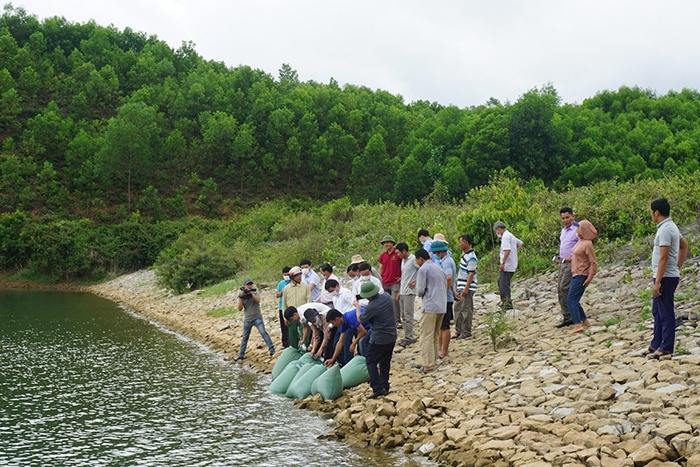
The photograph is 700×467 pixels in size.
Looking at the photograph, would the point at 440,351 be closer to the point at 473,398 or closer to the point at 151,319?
the point at 473,398

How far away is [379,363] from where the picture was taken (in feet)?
35.7

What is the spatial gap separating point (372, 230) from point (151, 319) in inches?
428

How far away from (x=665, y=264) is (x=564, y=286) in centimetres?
331

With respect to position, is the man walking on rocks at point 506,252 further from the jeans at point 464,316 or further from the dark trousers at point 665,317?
the dark trousers at point 665,317

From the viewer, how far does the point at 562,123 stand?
64.9 meters

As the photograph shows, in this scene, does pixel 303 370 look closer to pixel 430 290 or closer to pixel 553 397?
pixel 430 290

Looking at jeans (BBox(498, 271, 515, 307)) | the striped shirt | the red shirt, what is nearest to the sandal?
the striped shirt

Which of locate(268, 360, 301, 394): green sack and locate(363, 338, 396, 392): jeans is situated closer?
locate(363, 338, 396, 392): jeans

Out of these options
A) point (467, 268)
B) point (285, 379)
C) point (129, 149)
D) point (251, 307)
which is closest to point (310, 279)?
point (251, 307)

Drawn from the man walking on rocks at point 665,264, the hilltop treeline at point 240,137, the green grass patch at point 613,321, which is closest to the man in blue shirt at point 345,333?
the green grass patch at point 613,321

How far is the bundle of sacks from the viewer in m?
11.7

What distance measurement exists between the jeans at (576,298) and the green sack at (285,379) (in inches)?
207

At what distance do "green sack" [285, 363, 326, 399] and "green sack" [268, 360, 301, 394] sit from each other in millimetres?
457

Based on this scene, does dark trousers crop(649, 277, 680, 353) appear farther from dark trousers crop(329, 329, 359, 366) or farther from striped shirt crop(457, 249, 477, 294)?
dark trousers crop(329, 329, 359, 366)
